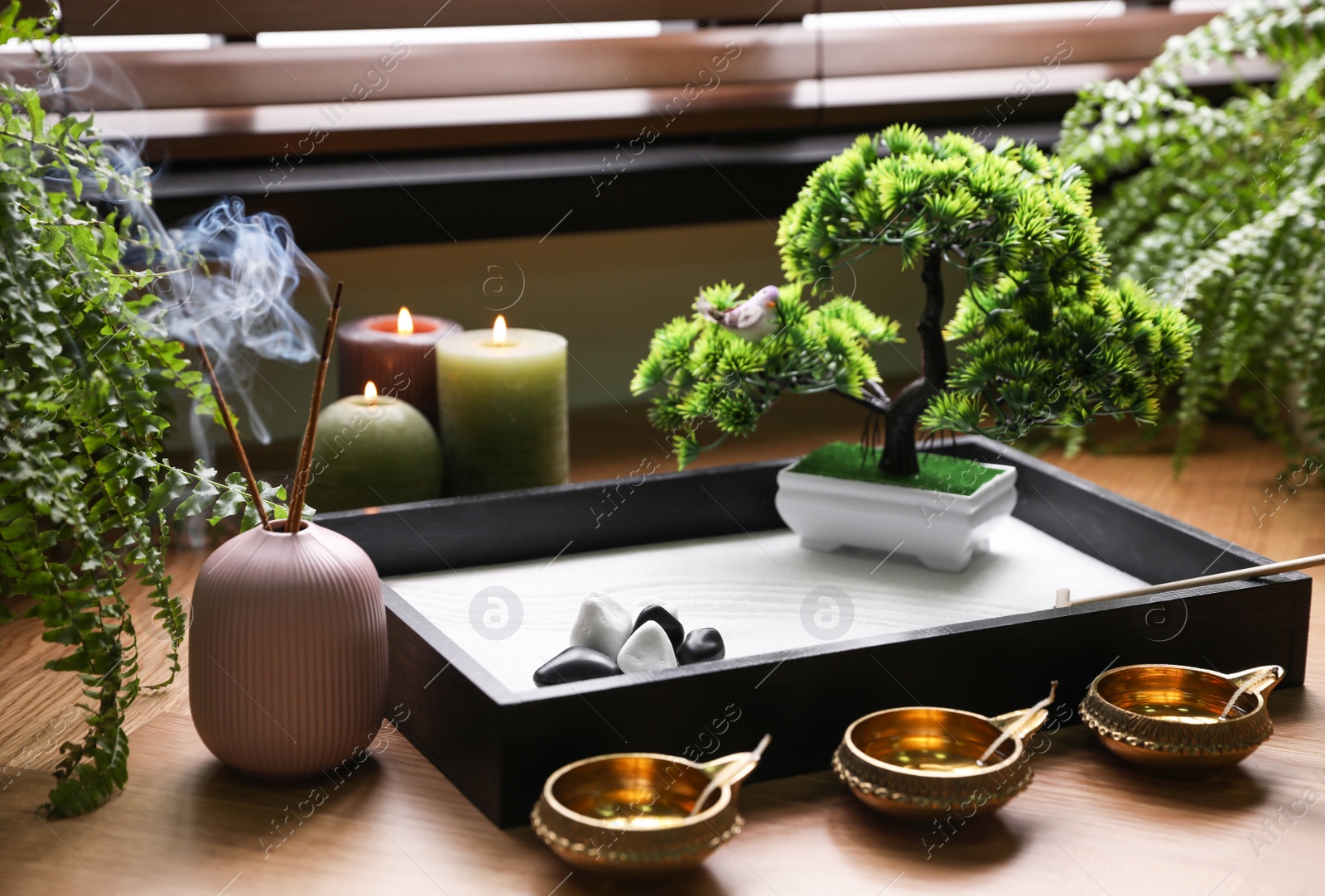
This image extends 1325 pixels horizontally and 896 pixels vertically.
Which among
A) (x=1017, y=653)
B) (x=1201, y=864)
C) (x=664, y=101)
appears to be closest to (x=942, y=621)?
(x=1017, y=653)

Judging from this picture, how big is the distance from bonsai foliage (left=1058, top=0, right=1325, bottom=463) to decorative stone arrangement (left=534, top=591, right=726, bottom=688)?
60cm

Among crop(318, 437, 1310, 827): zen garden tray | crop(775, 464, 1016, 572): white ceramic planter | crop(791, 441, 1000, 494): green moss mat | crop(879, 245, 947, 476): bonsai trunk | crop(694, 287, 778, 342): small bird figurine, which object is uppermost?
crop(694, 287, 778, 342): small bird figurine

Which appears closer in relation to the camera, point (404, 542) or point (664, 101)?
point (404, 542)

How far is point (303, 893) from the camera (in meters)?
0.60

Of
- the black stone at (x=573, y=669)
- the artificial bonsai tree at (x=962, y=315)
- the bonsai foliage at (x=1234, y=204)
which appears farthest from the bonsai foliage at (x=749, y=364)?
the bonsai foliage at (x=1234, y=204)

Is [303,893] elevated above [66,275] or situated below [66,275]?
below

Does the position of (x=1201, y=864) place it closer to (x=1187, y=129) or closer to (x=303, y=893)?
(x=303, y=893)

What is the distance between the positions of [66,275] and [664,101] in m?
0.75

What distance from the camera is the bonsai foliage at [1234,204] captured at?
3.85 ft

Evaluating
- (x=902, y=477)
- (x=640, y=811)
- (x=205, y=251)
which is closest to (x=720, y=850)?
(x=640, y=811)

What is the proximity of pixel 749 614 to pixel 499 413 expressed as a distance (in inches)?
11.6

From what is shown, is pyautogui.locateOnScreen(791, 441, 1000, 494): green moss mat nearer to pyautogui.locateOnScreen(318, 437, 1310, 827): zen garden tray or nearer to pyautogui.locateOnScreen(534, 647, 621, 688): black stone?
pyautogui.locateOnScreen(318, 437, 1310, 827): zen garden tray

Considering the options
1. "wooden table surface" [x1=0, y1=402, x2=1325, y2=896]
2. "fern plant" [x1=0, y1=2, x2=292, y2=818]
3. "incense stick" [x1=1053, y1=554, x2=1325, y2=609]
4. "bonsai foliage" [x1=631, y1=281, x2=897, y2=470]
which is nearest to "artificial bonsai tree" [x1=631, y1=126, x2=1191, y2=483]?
"bonsai foliage" [x1=631, y1=281, x2=897, y2=470]

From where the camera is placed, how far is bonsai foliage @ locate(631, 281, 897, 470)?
910mm
